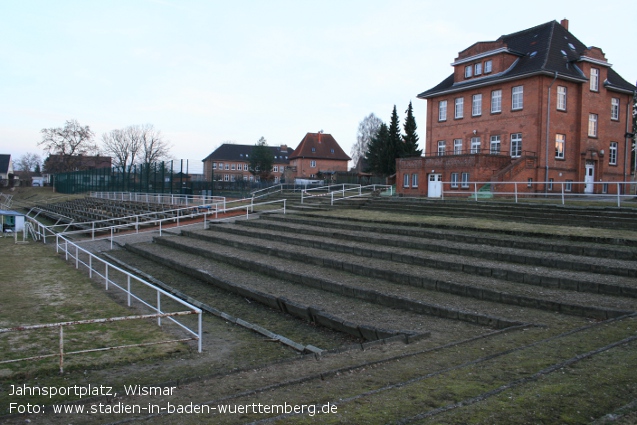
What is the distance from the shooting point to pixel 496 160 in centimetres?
3027

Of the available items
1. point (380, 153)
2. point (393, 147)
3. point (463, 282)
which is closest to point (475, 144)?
point (393, 147)

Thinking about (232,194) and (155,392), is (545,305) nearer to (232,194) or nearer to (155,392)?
(155,392)

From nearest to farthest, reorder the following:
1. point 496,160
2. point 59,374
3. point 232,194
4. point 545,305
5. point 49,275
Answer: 1. point 59,374
2. point 545,305
3. point 49,275
4. point 496,160
5. point 232,194

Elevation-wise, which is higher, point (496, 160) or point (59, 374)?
point (496, 160)

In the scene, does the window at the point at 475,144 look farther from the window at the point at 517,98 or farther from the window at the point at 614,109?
the window at the point at 614,109

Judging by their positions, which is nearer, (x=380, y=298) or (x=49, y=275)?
(x=380, y=298)

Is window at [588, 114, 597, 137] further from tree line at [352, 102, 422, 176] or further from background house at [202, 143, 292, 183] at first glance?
background house at [202, 143, 292, 183]

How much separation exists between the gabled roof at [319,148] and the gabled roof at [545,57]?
4723 centimetres

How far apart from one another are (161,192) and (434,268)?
3044 cm

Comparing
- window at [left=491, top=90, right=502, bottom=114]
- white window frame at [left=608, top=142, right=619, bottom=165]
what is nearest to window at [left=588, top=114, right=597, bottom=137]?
white window frame at [left=608, top=142, right=619, bottom=165]

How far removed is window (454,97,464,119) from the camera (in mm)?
36062

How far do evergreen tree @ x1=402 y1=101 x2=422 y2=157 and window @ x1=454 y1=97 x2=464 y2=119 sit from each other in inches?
728

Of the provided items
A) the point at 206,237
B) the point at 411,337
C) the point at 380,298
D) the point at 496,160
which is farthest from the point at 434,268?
the point at 496,160

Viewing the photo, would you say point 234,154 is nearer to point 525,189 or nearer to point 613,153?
point 613,153
